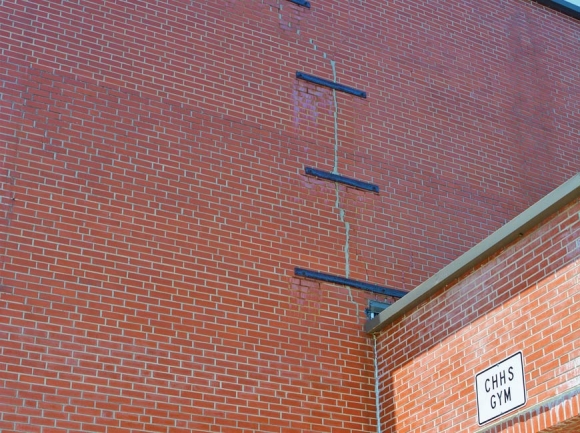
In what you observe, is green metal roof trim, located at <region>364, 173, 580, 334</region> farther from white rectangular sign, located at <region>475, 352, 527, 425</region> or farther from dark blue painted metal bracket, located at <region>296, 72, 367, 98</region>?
dark blue painted metal bracket, located at <region>296, 72, 367, 98</region>

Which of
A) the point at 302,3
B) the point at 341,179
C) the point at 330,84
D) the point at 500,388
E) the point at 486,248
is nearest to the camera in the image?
the point at 500,388

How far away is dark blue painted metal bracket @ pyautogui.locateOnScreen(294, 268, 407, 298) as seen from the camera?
10984mm

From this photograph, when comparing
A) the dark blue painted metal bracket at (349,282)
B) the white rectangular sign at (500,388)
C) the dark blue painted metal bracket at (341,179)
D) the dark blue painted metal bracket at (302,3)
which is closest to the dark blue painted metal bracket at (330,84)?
the dark blue painted metal bracket at (302,3)

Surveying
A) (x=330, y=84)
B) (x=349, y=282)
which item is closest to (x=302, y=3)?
(x=330, y=84)

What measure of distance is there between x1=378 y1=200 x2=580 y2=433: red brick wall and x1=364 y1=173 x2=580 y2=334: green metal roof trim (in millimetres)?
72

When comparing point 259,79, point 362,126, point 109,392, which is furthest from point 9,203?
point 362,126

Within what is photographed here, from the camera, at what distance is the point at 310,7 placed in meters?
12.9

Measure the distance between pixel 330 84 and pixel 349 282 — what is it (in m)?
2.55

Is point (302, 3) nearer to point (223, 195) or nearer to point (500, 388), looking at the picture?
→ point (223, 195)

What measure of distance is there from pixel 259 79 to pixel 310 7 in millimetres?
1480

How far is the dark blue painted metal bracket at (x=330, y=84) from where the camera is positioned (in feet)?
40.2

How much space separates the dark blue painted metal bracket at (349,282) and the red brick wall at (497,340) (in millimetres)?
615

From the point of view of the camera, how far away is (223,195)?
1098 cm

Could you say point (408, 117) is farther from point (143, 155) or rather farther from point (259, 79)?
point (143, 155)
